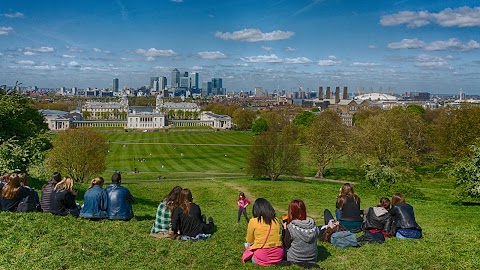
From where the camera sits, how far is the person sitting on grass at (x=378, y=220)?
11133mm

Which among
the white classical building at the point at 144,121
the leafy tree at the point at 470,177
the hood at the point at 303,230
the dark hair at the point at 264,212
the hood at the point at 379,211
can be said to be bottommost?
the white classical building at the point at 144,121

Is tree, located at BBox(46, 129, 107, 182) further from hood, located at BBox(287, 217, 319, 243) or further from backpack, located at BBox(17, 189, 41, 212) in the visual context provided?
hood, located at BBox(287, 217, 319, 243)

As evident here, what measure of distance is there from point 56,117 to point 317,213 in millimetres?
146159

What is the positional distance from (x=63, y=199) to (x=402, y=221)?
9.22m

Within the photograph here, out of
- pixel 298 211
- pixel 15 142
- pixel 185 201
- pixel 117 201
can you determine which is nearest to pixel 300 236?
pixel 298 211

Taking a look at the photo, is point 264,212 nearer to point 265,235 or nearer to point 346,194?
point 265,235

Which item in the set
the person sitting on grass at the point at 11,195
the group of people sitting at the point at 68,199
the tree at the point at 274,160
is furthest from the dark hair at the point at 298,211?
the tree at the point at 274,160

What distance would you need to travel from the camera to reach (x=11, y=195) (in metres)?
12.0

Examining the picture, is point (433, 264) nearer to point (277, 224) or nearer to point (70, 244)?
point (277, 224)

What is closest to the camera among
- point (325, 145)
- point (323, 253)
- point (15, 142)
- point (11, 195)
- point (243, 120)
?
point (323, 253)

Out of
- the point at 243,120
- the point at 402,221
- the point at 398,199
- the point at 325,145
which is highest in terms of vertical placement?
the point at 398,199

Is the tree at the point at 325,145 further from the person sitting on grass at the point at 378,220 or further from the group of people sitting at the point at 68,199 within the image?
the group of people sitting at the point at 68,199

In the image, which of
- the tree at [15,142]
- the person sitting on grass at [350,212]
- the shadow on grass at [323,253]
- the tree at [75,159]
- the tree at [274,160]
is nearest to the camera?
the shadow on grass at [323,253]

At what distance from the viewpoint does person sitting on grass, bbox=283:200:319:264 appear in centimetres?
859
